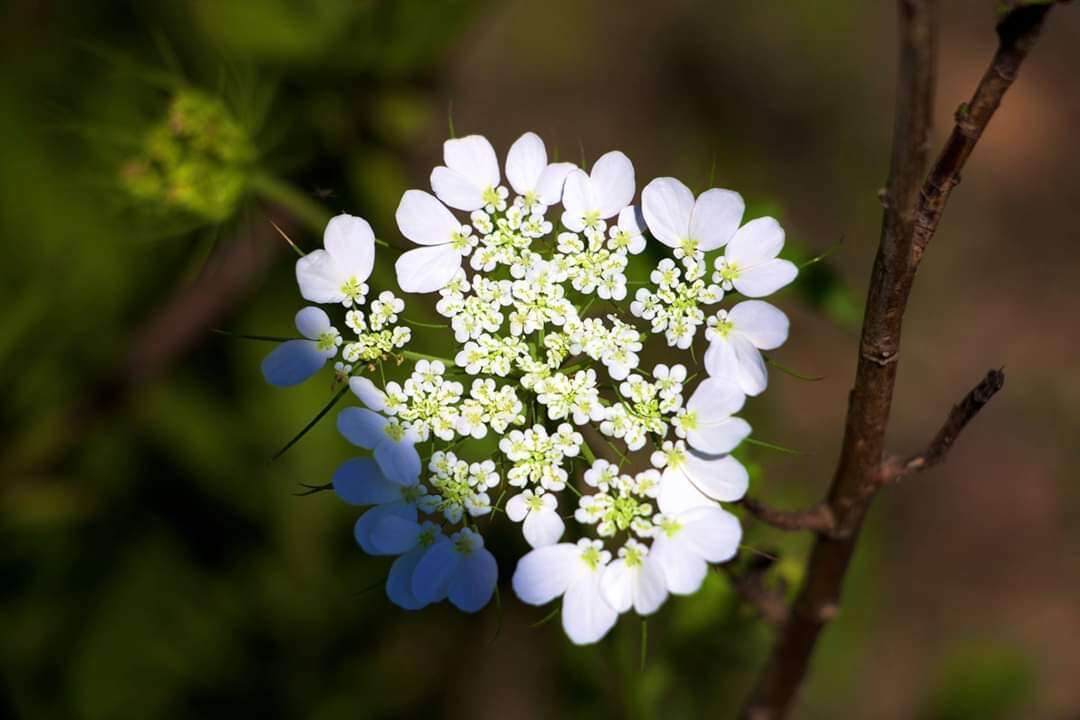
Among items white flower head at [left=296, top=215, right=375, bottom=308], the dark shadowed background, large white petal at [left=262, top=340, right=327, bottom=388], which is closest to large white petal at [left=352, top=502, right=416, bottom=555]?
large white petal at [left=262, top=340, right=327, bottom=388]

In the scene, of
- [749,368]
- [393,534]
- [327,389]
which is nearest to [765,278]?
[749,368]

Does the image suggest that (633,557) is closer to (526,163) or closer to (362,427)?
(362,427)

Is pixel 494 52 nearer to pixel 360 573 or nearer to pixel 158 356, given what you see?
pixel 158 356

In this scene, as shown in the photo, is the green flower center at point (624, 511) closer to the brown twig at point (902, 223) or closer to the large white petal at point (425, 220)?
the brown twig at point (902, 223)

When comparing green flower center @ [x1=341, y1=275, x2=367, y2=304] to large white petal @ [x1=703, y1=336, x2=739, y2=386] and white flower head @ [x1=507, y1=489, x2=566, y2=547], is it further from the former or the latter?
large white petal @ [x1=703, y1=336, x2=739, y2=386]

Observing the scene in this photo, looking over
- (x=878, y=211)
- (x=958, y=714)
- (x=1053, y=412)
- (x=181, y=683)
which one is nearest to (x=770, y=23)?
(x=878, y=211)

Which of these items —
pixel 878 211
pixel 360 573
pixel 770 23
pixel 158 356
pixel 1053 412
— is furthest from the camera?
pixel 770 23

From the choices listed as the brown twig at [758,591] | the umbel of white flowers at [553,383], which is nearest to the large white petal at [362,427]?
the umbel of white flowers at [553,383]
